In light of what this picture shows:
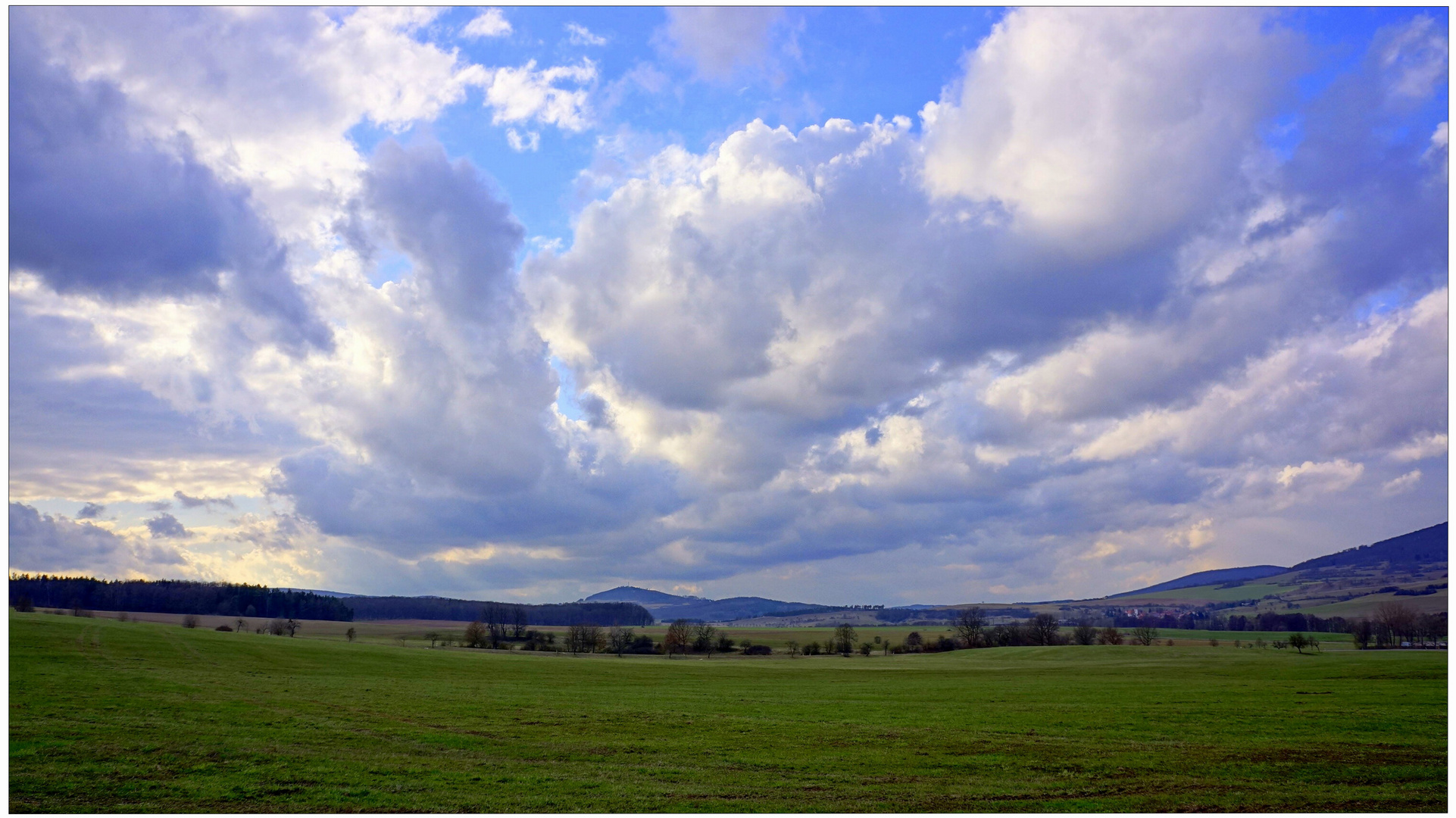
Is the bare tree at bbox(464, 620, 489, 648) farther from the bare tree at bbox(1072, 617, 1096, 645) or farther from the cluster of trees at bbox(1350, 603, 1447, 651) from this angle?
the cluster of trees at bbox(1350, 603, 1447, 651)

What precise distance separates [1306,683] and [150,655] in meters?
105

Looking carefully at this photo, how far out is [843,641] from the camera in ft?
558

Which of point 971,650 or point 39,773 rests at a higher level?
point 39,773

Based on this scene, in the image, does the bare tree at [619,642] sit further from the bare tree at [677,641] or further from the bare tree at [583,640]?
the bare tree at [677,641]

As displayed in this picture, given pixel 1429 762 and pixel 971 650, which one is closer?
pixel 1429 762

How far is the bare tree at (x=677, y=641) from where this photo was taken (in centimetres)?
16800

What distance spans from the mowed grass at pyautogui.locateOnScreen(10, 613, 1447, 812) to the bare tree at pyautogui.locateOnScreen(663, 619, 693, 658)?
4072 inches

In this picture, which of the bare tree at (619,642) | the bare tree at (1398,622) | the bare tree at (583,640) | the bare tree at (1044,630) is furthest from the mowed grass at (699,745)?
the bare tree at (1398,622)

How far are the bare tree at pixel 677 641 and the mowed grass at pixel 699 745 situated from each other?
103 metres

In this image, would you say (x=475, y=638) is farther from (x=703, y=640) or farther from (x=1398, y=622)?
(x=1398, y=622)

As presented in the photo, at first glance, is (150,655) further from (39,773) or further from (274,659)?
Answer: (39,773)

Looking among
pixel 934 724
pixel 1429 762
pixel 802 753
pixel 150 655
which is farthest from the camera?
pixel 150 655

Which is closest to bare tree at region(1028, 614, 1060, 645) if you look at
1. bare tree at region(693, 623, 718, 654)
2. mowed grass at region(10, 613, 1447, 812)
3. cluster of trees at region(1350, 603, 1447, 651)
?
cluster of trees at region(1350, 603, 1447, 651)

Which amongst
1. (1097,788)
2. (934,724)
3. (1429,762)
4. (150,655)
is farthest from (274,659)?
(1429,762)
